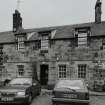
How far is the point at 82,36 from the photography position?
15.9 meters

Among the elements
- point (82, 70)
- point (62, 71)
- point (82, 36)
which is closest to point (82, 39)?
point (82, 36)

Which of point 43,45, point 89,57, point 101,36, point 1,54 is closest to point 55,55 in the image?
point 43,45

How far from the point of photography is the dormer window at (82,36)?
15.7 meters

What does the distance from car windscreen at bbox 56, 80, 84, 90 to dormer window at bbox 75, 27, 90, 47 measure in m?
7.75

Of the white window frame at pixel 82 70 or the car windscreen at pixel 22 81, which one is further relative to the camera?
the white window frame at pixel 82 70

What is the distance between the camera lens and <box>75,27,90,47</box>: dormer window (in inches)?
619

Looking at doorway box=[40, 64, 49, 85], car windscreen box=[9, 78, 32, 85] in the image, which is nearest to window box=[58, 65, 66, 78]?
doorway box=[40, 64, 49, 85]

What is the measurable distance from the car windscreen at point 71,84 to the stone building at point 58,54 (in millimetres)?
7175

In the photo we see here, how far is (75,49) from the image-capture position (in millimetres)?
16047

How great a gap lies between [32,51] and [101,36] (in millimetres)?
7520

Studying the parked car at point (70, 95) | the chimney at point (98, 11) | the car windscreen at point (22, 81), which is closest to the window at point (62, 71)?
the car windscreen at point (22, 81)

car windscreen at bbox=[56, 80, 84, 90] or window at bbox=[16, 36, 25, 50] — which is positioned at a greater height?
window at bbox=[16, 36, 25, 50]

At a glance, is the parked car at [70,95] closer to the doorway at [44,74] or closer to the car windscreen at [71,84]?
the car windscreen at [71,84]

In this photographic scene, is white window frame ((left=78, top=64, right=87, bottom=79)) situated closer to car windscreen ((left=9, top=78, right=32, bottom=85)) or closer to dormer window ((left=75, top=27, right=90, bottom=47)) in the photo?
dormer window ((left=75, top=27, right=90, bottom=47))
